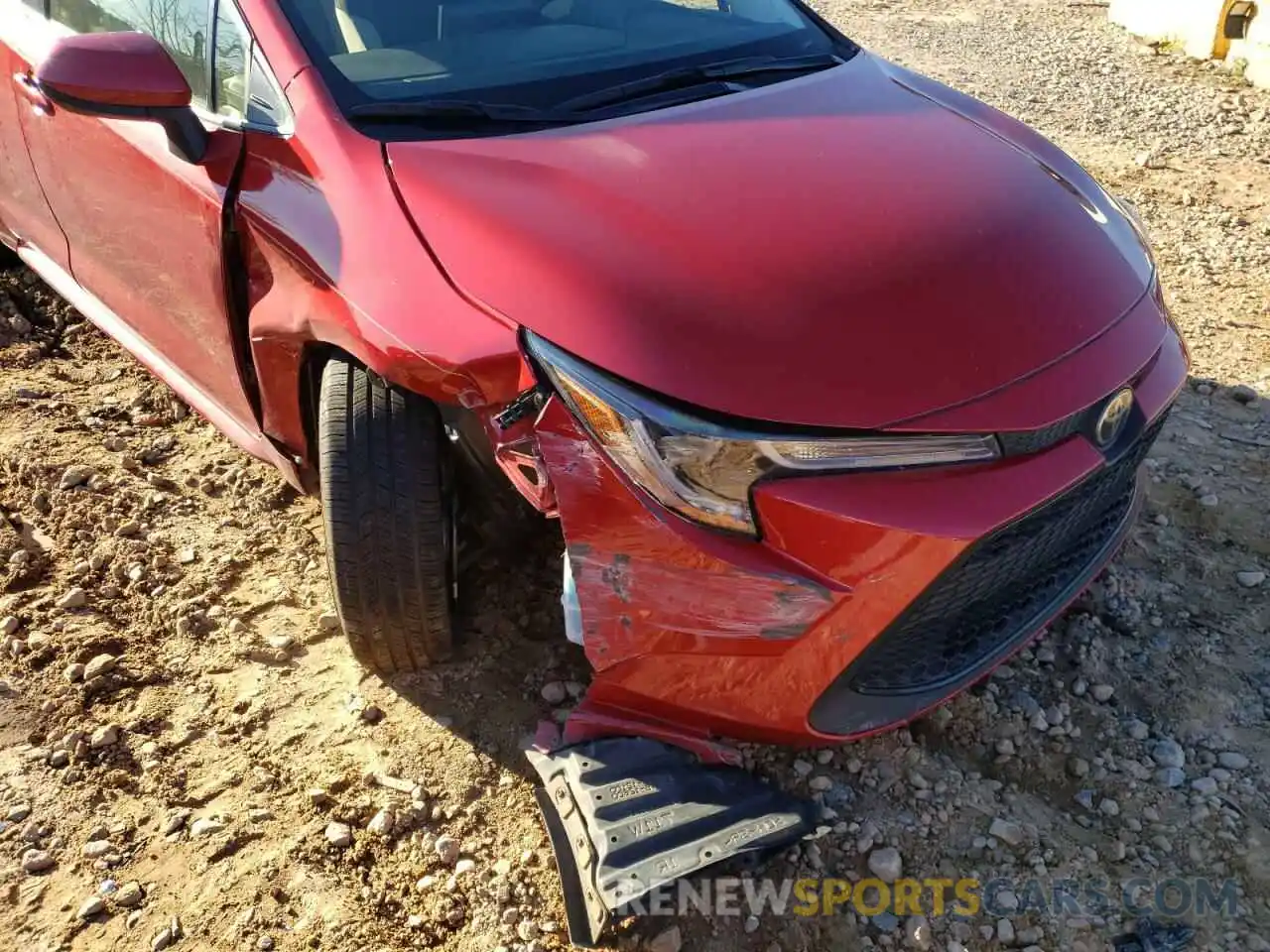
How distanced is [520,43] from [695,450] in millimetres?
1316

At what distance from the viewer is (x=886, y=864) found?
203cm

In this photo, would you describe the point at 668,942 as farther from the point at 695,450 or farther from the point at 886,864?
the point at 695,450

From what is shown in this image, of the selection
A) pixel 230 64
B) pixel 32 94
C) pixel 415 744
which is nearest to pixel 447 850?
pixel 415 744

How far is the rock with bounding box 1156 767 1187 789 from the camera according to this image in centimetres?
220

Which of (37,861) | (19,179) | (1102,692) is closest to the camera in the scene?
(37,861)

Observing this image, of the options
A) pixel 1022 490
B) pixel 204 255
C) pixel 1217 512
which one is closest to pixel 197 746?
pixel 204 255

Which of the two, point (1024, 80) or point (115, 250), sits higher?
point (115, 250)

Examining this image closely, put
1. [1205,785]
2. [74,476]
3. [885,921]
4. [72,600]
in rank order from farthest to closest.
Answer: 1. [74,476]
2. [72,600]
3. [1205,785]
4. [885,921]

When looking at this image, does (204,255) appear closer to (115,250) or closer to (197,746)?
(115,250)

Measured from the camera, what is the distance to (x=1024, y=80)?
6.85 metres

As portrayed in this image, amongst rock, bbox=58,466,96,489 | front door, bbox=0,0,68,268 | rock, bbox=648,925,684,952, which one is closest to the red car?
rock, bbox=648,925,684,952

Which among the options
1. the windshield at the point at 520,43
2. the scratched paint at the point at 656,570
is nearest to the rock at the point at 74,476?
the windshield at the point at 520,43

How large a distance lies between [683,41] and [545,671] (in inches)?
62.4

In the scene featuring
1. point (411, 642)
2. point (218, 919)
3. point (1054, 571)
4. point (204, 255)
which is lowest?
point (218, 919)
